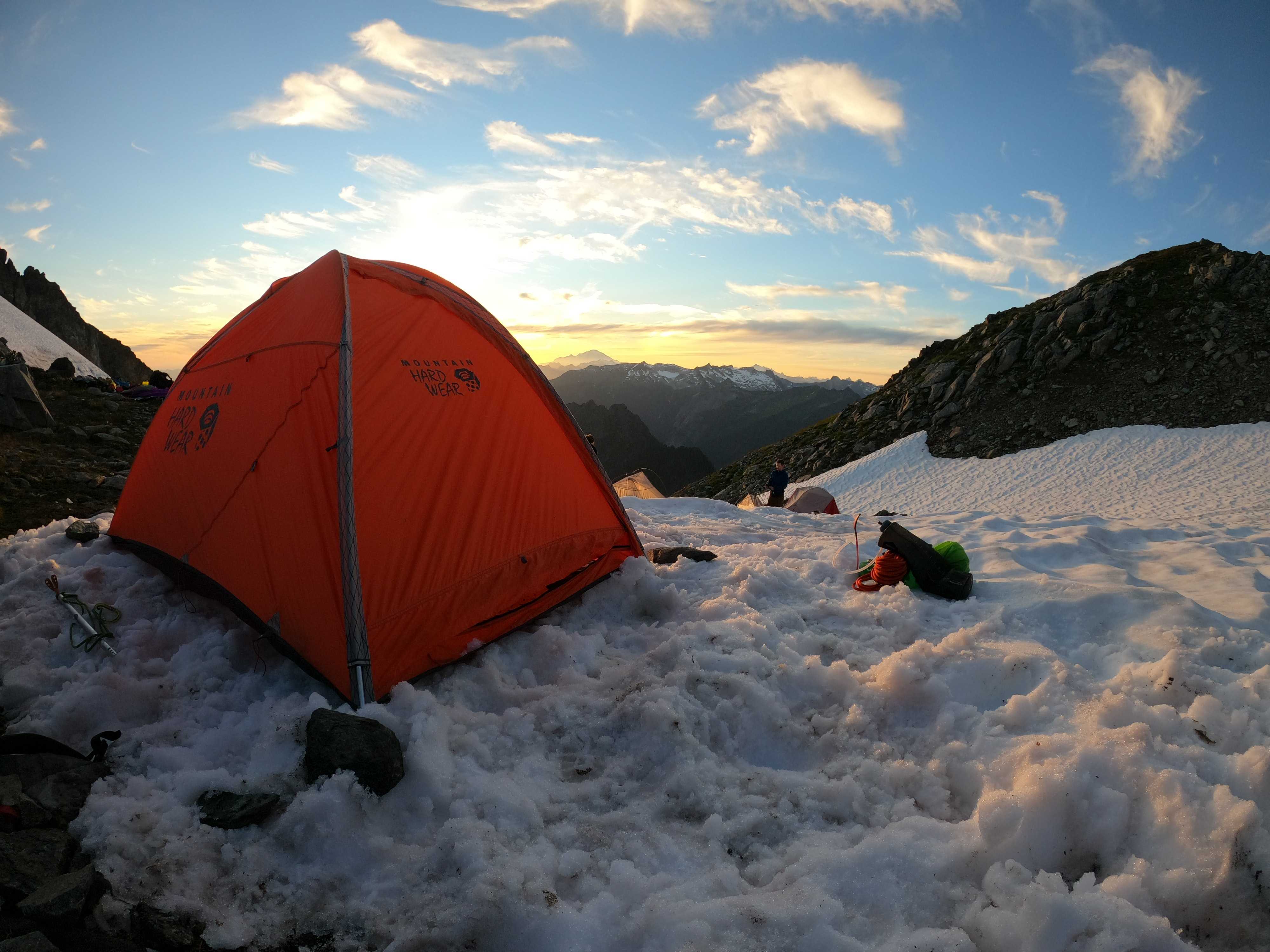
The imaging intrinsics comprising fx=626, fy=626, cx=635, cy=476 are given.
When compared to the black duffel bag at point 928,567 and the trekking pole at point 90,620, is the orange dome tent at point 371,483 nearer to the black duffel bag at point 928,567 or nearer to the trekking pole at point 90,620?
the trekking pole at point 90,620

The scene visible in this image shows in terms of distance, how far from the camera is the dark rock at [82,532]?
7.30 meters

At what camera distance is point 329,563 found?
5.06 meters

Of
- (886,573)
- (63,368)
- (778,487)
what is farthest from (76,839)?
(63,368)

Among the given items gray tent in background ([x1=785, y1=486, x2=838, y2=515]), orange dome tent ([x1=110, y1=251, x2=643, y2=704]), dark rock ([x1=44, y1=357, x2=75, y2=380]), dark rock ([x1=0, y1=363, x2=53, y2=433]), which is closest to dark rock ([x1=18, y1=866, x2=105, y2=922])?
orange dome tent ([x1=110, y1=251, x2=643, y2=704])

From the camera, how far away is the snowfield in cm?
314

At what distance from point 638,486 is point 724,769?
16834mm

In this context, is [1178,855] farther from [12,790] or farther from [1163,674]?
[12,790]

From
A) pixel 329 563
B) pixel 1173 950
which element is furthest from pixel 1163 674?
pixel 329 563

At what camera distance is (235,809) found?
12.3ft

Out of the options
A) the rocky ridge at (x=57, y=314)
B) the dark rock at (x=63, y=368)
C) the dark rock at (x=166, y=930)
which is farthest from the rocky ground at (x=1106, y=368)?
the rocky ridge at (x=57, y=314)

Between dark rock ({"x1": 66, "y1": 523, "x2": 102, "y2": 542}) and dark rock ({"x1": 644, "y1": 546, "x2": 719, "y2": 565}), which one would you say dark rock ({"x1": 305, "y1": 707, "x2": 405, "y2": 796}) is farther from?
dark rock ({"x1": 66, "y1": 523, "x2": 102, "y2": 542})

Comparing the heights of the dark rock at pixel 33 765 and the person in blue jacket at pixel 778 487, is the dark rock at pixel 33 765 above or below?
below

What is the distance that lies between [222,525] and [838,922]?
591 cm

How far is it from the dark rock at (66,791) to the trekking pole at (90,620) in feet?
5.43
